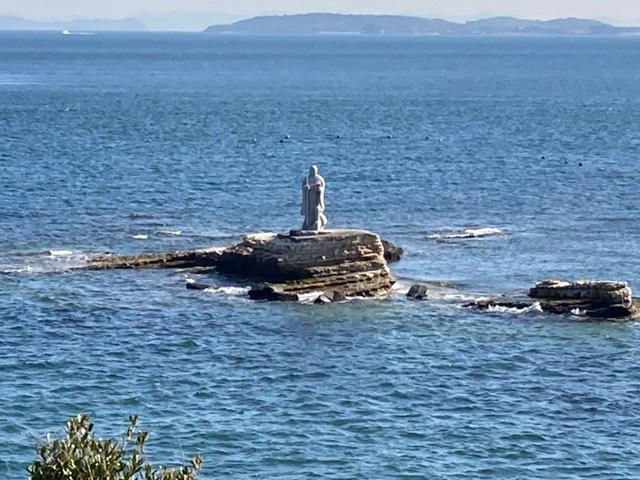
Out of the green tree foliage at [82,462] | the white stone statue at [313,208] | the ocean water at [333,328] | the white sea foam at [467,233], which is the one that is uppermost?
the green tree foliage at [82,462]

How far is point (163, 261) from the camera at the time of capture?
2489 inches

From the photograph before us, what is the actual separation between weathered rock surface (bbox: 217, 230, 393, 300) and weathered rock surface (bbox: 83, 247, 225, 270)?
3.88 meters

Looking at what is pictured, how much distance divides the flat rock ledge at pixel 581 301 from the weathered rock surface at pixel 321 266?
168 inches

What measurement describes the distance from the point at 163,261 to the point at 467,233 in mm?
16355

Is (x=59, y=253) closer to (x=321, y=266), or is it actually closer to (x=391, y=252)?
(x=321, y=266)

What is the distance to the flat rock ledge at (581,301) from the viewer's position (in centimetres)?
5438

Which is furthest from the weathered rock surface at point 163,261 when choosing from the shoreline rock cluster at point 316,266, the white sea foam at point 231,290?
the white sea foam at point 231,290

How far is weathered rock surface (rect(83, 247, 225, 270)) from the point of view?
205 feet

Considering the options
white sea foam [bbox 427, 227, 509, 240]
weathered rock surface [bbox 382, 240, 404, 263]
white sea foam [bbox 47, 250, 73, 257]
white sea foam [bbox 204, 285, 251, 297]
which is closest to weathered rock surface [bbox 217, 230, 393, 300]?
white sea foam [bbox 204, 285, 251, 297]

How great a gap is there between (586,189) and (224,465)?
56.6m

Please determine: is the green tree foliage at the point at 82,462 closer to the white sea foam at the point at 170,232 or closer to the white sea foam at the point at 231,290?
the white sea foam at the point at 231,290

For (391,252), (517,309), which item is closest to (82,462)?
(517,309)

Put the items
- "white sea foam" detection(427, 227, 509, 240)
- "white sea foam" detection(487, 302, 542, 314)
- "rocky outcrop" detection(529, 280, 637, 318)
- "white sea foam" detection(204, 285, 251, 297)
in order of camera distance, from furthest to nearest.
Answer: "white sea foam" detection(427, 227, 509, 240) → "white sea foam" detection(204, 285, 251, 297) → "white sea foam" detection(487, 302, 542, 314) → "rocky outcrop" detection(529, 280, 637, 318)

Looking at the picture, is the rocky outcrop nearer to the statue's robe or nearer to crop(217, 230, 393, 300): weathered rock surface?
crop(217, 230, 393, 300): weathered rock surface
